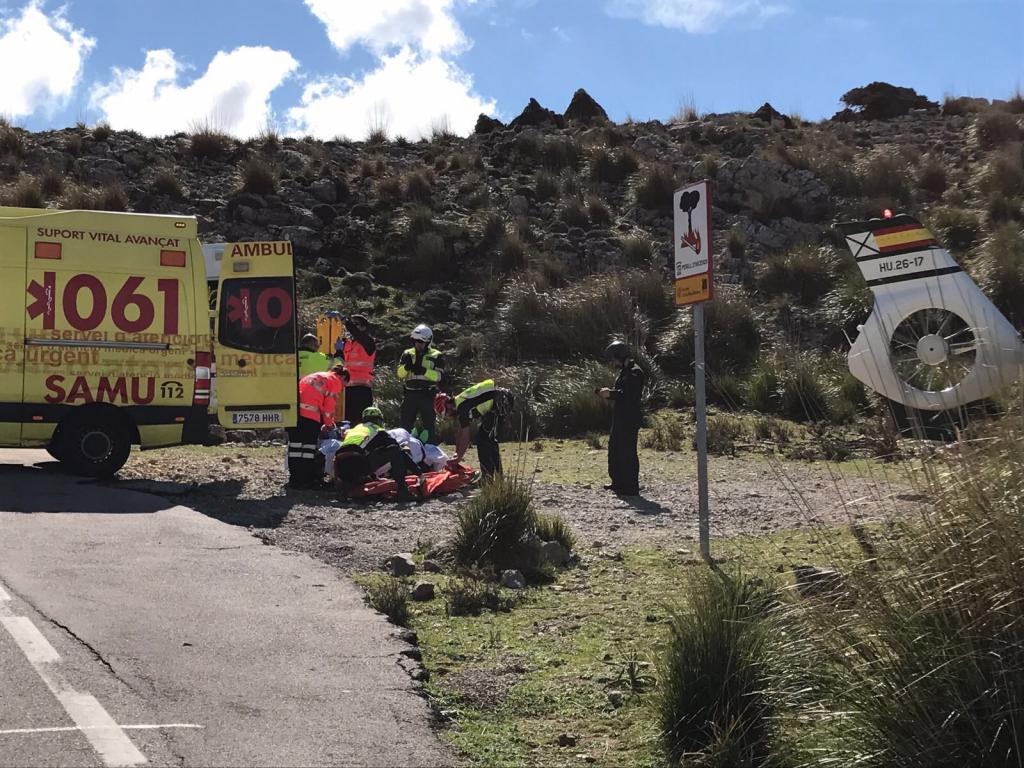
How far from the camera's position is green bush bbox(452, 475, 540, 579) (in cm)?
827

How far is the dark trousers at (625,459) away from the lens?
475 inches

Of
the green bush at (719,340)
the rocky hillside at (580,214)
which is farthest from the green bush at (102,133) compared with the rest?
the green bush at (719,340)

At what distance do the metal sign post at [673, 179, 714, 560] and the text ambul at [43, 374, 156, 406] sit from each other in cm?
613

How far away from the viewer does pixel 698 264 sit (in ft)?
27.9

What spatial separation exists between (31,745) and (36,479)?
8.05 m

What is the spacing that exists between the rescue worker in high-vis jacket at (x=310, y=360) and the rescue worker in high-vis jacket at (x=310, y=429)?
160 cm

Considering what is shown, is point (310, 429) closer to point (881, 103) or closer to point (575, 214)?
point (575, 214)

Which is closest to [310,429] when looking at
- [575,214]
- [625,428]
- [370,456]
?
[370,456]

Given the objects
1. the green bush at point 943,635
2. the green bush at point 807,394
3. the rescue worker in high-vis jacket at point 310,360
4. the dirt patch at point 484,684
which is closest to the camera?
the green bush at point 943,635

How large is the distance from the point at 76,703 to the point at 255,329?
7704 mm

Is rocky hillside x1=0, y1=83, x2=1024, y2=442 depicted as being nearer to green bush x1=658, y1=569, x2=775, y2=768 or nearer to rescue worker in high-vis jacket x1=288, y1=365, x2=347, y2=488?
rescue worker in high-vis jacket x1=288, y1=365, x2=347, y2=488

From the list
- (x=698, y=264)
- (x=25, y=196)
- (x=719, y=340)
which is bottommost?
(x=698, y=264)

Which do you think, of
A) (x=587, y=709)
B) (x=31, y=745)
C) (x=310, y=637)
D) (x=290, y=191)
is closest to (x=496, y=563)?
(x=310, y=637)

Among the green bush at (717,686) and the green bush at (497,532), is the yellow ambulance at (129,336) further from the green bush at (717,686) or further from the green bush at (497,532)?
the green bush at (717,686)
